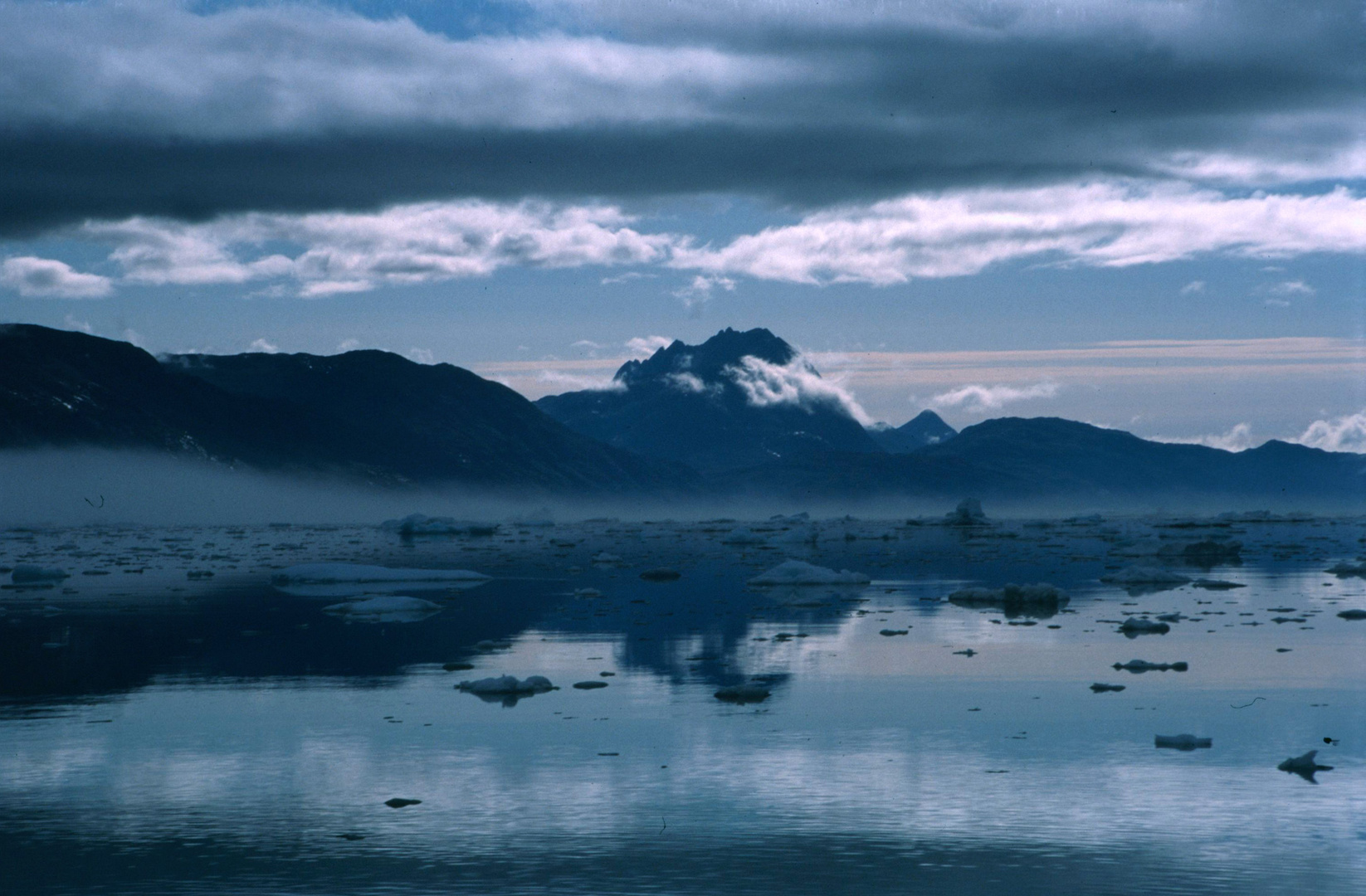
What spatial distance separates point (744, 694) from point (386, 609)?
19.4 metres

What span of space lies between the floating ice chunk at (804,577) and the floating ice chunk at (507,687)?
28.0 m

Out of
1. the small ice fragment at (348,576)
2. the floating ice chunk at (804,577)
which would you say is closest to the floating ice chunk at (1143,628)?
the floating ice chunk at (804,577)

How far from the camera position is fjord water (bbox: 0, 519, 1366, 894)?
40.5 ft

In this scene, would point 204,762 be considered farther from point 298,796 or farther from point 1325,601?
point 1325,601

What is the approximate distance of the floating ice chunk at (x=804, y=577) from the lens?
5012cm

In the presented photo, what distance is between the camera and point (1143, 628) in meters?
32.1

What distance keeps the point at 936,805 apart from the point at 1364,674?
45.1ft

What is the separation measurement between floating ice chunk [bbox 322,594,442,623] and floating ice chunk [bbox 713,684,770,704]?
17.3 metres

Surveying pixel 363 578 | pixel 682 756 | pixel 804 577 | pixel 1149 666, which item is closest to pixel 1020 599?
pixel 804 577

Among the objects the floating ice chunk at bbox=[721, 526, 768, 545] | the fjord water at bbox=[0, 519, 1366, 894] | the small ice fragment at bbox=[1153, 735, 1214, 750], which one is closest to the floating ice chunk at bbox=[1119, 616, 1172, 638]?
the fjord water at bbox=[0, 519, 1366, 894]

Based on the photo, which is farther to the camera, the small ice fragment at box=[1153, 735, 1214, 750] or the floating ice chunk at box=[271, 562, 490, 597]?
the floating ice chunk at box=[271, 562, 490, 597]

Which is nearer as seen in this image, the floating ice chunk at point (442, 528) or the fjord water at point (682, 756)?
the fjord water at point (682, 756)

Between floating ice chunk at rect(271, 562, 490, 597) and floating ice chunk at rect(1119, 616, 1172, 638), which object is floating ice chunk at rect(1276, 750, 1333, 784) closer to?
floating ice chunk at rect(1119, 616, 1172, 638)

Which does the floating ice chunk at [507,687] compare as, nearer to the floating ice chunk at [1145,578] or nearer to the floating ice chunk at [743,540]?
the floating ice chunk at [1145,578]
